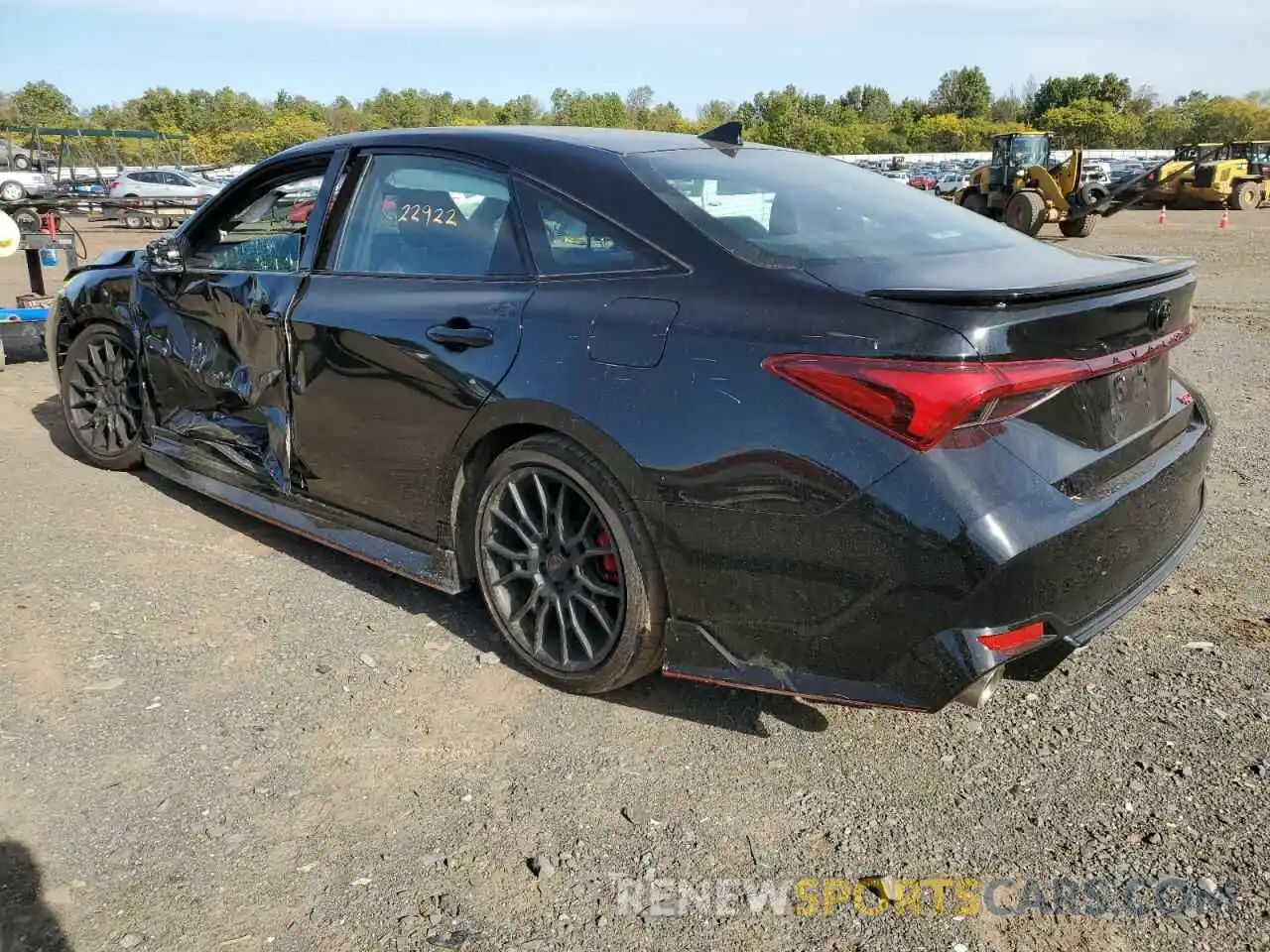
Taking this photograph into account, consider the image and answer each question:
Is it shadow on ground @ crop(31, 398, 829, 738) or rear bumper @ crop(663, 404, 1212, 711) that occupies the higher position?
rear bumper @ crop(663, 404, 1212, 711)

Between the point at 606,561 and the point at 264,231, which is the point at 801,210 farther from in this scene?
the point at 264,231

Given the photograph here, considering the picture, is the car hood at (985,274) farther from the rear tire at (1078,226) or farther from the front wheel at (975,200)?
the front wheel at (975,200)

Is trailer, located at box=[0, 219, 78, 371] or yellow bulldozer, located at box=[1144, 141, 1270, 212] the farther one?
yellow bulldozer, located at box=[1144, 141, 1270, 212]

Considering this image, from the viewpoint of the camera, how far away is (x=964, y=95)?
12888 centimetres

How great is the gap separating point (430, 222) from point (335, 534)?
1.16m

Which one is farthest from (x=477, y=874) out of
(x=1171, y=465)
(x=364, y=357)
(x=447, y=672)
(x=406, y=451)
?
(x=1171, y=465)

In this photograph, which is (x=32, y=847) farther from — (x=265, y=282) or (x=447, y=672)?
(x=265, y=282)

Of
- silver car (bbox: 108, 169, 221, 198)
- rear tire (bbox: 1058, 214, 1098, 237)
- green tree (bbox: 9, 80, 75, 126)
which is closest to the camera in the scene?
rear tire (bbox: 1058, 214, 1098, 237)

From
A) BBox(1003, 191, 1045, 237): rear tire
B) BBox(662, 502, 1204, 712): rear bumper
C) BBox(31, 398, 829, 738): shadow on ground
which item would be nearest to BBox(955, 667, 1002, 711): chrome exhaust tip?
BBox(662, 502, 1204, 712): rear bumper

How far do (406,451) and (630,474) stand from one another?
3.24ft

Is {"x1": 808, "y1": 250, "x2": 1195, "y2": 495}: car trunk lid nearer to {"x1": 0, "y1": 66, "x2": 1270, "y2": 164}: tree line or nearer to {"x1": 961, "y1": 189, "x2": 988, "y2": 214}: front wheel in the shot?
{"x1": 961, "y1": 189, "x2": 988, "y2": 214}: front wheel

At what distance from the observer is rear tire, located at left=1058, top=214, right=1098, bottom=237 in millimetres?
24781

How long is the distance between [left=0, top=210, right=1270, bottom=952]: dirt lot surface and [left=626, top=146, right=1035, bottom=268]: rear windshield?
4.38ft

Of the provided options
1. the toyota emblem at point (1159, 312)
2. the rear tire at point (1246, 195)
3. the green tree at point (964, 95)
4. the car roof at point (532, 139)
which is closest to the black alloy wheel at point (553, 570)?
the car roof at point (532, 139)
